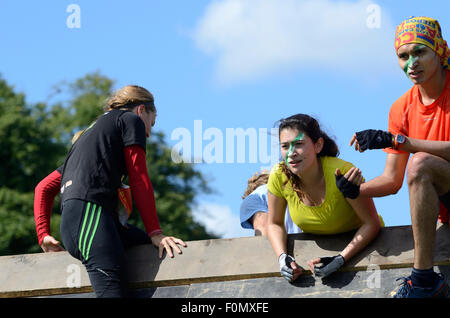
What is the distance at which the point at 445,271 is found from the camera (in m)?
5.44

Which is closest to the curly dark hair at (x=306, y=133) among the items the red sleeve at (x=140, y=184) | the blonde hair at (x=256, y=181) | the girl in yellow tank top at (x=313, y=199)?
the girl in yellow tank top at (x=313, y=199)

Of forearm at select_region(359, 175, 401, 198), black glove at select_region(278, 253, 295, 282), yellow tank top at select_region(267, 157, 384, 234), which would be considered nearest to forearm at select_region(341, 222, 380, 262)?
yellow tank top at select_region(267, 157, 384, 234)

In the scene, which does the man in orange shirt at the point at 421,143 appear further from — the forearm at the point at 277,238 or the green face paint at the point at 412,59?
the forearm at the point at 277,238

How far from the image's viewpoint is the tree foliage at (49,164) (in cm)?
2311

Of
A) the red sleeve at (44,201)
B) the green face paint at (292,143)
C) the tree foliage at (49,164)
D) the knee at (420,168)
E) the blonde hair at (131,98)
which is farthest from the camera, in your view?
the tree foliage at (49,164)

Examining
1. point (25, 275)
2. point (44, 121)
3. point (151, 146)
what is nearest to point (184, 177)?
point (151, 146)

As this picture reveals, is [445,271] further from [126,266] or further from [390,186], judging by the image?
[126,266]

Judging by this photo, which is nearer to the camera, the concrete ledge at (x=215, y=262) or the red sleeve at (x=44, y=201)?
the concrete ledge at (x=215, y=262)

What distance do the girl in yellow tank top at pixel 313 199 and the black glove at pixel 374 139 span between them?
0.98ft

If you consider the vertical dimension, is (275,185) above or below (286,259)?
above

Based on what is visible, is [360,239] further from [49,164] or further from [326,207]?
[49,164]

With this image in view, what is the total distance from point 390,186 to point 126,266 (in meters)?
2.09

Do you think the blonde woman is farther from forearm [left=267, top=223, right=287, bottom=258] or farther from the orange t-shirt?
the orange t-shirt
